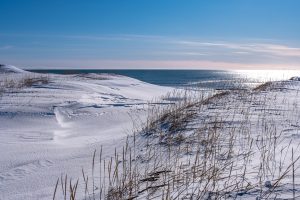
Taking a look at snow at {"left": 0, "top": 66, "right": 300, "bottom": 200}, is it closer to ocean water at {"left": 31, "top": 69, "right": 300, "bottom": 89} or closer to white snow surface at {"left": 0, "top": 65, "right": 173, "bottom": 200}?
white snow surface at {"left": 0, "top": 65, "right": 173, "bottom": 200}

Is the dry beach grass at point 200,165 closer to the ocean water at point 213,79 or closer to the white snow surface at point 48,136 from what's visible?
the white snow surface at point 48,136

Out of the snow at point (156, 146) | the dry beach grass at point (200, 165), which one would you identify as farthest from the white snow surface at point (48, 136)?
the dry beach grass at point (200, 165)

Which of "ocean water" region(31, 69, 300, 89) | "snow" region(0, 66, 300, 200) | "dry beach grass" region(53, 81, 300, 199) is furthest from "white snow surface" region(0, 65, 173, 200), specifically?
"ocean water" region(31, 69, 300, 89)

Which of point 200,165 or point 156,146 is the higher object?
point 200,165

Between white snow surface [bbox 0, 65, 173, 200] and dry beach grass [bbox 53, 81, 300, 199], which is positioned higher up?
dry beach grass [bbox 53, 81, 300, 199]

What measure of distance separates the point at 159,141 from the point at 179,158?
111 cm

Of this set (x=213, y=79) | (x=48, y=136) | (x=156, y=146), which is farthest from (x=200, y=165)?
(x=213, y=79)

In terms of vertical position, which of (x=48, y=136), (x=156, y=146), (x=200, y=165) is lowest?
(x=48, y=136)

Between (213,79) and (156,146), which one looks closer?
(156,146)

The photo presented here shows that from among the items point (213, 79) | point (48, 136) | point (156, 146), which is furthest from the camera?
point (213, 79)

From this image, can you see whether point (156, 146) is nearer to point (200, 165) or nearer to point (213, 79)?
point (200, 165)

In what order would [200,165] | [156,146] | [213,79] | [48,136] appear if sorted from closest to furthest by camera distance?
[200,165], [156,146], [48,136], [213,79]

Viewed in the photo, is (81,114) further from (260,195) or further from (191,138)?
(260,195)

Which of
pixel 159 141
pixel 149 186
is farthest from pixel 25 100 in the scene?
pixel 149 186
